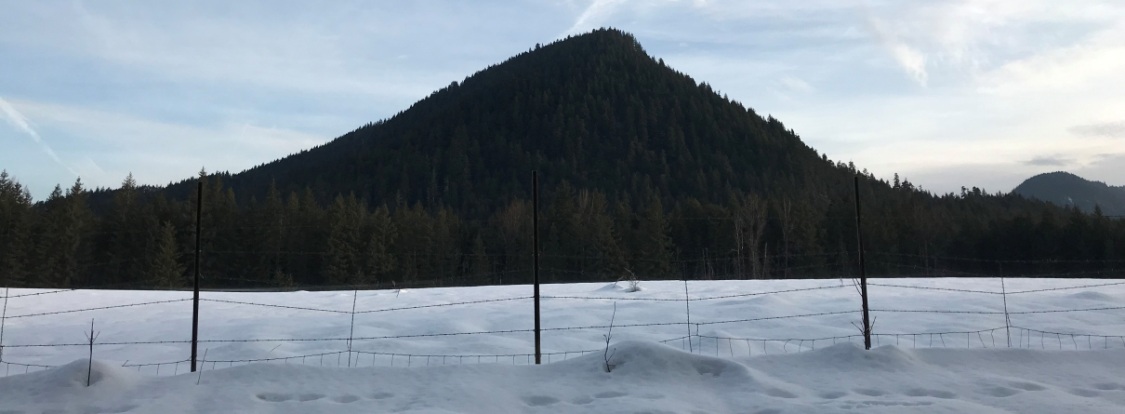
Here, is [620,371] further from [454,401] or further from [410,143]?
[410,143]

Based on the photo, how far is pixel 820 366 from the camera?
9.51 m

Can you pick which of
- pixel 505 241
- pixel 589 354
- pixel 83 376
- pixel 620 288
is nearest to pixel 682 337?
pixel 589 354

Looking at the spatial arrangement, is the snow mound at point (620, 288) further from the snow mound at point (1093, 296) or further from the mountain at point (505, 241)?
the snow mound at point (1093, 296)

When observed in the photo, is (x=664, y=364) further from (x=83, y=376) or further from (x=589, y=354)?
(x=83, y=376)

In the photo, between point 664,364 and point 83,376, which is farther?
point 664,364

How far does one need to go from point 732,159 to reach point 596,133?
39031 mm

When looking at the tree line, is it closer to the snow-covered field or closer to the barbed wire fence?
the snow-covered field

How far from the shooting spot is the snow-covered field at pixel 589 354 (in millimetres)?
8016

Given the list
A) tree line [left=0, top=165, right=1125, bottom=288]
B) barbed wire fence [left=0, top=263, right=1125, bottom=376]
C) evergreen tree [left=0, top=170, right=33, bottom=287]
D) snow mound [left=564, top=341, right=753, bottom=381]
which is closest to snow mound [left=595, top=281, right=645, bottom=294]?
barbed wire fence [left=0, top=263, right=1125, bottom=376]

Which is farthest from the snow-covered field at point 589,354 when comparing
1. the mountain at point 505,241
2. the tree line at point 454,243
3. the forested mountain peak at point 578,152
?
the forested mountain peak at point 578,152

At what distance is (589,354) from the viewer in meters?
10.1

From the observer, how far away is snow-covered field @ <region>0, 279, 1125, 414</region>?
8016 mm

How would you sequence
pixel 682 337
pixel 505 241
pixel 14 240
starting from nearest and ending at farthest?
1. pixel 682 337
2. pixel 14 240
3. pixel 505 241

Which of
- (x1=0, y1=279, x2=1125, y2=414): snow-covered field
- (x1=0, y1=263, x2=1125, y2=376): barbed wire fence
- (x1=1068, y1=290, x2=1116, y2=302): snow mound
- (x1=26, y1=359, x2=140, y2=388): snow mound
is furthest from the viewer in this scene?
(x1=1068, y1=290, x2=1116, y2=302): snow mound
